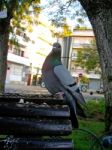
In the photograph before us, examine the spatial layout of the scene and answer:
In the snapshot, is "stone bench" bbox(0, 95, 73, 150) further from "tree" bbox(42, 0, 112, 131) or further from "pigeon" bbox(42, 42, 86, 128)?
"tree" bbox(42, 0, 112, 131)

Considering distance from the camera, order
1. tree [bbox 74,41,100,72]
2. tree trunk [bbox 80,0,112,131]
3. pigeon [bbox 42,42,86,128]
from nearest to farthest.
Answer: pigeon [bbox 42,42,86,128] → tree trunk [bbox 80,0,112,131] → tree [bbox 74,41,100,72]

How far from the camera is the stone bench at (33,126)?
2.80 m

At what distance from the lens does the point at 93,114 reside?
40.5 feet

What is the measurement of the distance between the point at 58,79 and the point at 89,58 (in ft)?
134

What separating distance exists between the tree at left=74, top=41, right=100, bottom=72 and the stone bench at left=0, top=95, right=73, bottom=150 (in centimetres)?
4101

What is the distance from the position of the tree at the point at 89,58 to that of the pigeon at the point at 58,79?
3762 centimetres

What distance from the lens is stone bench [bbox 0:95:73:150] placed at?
2.80 metres

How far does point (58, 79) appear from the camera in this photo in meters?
6.07

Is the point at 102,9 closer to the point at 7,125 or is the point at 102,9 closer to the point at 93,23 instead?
the point at 93,23

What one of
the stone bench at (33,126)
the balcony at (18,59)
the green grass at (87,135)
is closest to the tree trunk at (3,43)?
the green grass at (87,135)

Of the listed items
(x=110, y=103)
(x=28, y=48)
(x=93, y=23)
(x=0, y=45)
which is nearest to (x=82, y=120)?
(x=110, y=103)

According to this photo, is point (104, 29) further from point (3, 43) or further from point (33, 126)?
point (3, 43)

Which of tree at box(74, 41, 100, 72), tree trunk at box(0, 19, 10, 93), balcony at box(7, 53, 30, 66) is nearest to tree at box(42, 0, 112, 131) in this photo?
tree trunk at box(0, 19, 10, 93)

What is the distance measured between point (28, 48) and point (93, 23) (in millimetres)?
79089
